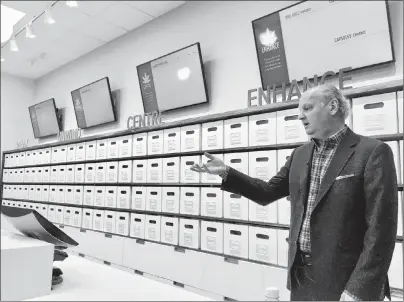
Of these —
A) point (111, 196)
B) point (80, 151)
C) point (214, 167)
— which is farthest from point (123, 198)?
point (214, 167)

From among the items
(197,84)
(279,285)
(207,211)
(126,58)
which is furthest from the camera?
(126,58)

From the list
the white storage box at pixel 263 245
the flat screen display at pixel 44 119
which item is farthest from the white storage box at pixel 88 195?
the white storage box at pixel 263 245

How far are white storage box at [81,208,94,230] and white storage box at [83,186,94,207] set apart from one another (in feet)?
0.25

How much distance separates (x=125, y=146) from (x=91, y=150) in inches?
25.5

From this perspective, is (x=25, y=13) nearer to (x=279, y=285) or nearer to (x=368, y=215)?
(x=279, y=285)

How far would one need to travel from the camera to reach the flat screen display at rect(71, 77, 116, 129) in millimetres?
4105

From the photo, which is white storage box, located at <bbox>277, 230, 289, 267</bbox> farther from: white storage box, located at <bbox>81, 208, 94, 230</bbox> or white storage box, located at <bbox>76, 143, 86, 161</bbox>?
white storage box, located at <bbox>76, 143, 86, 161</bbox>

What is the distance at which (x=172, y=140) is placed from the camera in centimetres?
286

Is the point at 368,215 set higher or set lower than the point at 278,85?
lower

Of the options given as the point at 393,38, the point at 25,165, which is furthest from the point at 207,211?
the point at 25,165

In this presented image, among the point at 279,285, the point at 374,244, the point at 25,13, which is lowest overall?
the point at 279,285

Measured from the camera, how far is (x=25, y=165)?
4953mm

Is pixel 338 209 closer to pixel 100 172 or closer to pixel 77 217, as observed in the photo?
pixel 100 172

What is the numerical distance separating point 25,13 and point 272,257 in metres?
3.66
